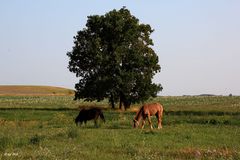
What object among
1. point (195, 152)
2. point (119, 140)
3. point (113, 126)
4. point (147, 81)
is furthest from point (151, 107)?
point (147, 81)

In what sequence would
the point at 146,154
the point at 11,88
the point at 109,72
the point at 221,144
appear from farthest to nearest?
the point at 11,88 → the point at 109,72 → the point at 221,144 → the point at 146,154

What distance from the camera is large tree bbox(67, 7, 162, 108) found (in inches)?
2320

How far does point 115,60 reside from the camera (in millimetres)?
59250

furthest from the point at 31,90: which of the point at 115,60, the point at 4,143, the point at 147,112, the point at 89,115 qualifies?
the point at 4,143

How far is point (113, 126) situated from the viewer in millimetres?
29484

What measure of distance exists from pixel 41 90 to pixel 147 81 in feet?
330

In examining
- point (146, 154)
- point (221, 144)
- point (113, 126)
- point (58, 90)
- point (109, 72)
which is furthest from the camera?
point (58, 90)

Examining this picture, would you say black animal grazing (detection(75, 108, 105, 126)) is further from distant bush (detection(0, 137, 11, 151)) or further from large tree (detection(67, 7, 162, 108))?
large tree (detection(67, 7, 162, 108))

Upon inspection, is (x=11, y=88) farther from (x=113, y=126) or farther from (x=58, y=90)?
(x=113, y=126)

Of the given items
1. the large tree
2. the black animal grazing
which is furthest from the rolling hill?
the black animal grazing

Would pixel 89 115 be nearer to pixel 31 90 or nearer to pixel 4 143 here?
pixel 4 143

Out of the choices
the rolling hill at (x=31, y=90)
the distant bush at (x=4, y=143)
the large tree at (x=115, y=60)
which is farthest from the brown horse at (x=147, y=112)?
the rolling hill at (x=31, y=90)

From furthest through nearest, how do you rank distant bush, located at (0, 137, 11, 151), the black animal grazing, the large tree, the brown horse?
the large tree → the black animal grazing → the brown horse → distant bush, located at (0, 137, 11, 151)

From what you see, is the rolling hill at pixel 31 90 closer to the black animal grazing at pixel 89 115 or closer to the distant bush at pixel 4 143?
the black animal grazing at pixel 89 115
